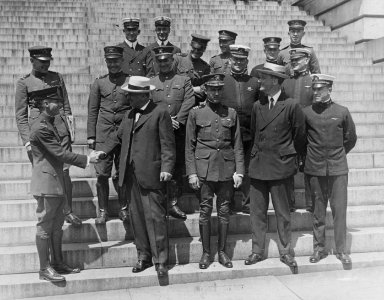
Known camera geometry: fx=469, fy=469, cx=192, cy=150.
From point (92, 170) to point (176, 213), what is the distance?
1.58 metres

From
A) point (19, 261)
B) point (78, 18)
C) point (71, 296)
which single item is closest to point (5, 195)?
point (19, 261)

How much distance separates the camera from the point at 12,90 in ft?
27.2

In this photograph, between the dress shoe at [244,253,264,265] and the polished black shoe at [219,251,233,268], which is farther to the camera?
the dress shoe at [244,253,264,265]

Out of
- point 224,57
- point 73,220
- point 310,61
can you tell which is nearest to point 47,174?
point 73,220

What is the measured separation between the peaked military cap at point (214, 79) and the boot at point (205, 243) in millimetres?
1657

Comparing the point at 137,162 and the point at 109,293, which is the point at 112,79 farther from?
the point at 109,293

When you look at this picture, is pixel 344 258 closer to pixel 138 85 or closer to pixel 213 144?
pixel 213 144

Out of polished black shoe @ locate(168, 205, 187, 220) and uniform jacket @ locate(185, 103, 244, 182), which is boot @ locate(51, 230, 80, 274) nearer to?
polished black shoe @ locate(168, 205, 187, 220)

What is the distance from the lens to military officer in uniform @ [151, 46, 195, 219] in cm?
599

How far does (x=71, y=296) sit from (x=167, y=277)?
1073mm

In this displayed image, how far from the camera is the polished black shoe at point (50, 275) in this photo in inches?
200

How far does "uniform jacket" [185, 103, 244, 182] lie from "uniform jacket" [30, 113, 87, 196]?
4.46ft

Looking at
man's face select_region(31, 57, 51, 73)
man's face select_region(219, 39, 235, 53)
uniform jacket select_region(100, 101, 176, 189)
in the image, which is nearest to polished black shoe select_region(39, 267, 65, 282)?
uniform jacket select_region(100, 101, 176, 189)

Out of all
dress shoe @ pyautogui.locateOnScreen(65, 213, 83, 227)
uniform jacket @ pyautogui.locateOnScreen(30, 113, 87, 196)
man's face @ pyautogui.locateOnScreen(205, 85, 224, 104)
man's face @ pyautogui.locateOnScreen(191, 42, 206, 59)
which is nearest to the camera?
uniform jacket @ pyautogui.locateOnScreen(30, 113, 87, 196)
